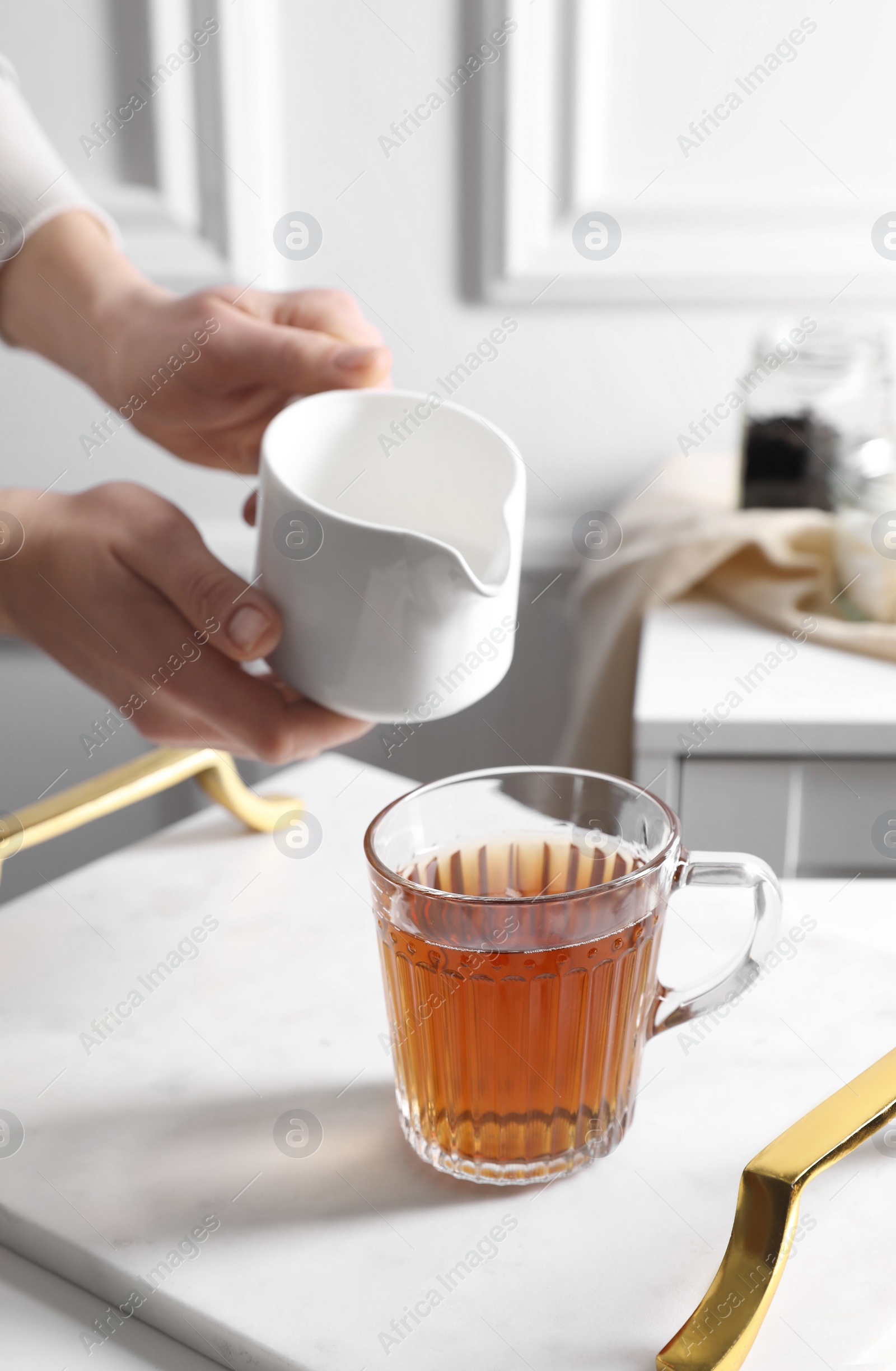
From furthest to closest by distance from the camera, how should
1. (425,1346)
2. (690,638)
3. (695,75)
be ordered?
(695,75), (690,638), (425,1346)

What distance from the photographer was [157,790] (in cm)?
56

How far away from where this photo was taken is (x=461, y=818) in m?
0.40

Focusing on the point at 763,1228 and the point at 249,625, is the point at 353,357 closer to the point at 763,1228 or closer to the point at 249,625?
the point at 249,625

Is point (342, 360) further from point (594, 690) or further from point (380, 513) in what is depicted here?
point (594, 690)

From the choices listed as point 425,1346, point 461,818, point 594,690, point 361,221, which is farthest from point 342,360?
point 361,221

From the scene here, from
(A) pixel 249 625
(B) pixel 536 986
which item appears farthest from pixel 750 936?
(A) pixel 249 625

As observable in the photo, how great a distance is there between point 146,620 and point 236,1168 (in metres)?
0.26

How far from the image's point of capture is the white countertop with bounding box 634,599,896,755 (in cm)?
78

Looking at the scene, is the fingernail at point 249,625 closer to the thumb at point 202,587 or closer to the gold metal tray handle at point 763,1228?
the thumb at point 202,587

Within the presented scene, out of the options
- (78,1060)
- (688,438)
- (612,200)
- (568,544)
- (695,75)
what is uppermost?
(695,75)

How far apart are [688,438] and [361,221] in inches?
15.3

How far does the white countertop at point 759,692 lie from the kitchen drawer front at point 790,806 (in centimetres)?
2

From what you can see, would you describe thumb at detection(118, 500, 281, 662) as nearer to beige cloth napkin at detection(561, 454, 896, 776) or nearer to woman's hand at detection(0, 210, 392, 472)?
woman's hand at detection(0, 210, 392, 472)

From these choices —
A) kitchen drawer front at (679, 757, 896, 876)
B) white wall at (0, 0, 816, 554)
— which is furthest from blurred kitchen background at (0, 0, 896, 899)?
kitchen drawer front at (679, 757, 896, 876)
